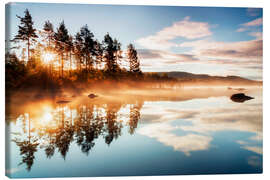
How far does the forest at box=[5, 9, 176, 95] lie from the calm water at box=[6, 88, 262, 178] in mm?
1089

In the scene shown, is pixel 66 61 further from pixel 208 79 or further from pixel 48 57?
pixel 208 79

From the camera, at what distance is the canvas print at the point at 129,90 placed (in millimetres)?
6418

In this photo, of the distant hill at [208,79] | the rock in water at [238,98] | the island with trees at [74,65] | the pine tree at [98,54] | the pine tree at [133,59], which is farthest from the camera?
the pine tree at [98,54]

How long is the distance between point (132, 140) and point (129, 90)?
344cm

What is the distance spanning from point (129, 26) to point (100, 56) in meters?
2.79

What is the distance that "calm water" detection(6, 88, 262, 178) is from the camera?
618 centimetres

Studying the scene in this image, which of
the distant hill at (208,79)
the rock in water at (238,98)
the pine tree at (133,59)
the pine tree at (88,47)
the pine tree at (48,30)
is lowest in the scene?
the rock in water at (238,98)

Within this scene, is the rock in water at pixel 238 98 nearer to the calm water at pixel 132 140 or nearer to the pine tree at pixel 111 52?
the calm water at pixel 132 140

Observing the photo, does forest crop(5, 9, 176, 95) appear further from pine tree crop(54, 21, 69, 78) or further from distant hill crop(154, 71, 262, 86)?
distant hill crop(154, 71, 262, 86)

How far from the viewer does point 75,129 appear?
7414 mm

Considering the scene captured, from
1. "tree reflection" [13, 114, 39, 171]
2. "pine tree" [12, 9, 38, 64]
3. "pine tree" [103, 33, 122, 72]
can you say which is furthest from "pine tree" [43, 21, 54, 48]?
"tree reflection" [13, 114, 39, 171]

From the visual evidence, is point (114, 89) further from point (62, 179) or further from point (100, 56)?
point (62, 179)

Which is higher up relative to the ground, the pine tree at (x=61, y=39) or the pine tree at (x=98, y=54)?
the pine tree at (x=61, y=39)

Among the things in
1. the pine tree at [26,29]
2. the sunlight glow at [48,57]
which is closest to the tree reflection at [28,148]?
the pine tree at [26,29]
